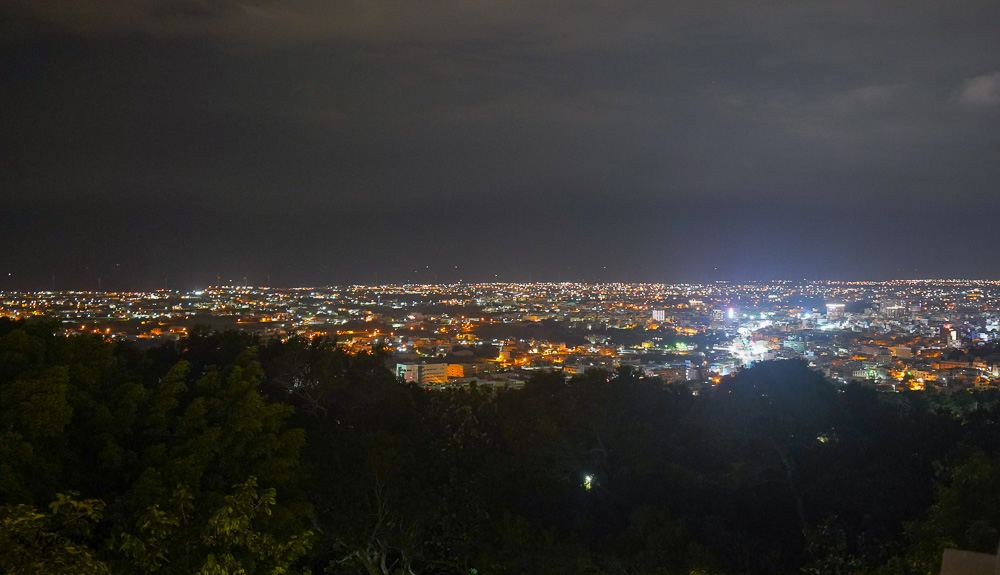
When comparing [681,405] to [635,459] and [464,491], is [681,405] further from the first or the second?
[464,491]

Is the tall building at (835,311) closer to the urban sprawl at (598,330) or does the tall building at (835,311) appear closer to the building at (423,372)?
the urban sprawl at (598,330)

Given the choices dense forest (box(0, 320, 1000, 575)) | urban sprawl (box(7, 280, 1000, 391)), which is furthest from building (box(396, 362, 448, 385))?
dense forest (box(0, 320, 1000, 575))

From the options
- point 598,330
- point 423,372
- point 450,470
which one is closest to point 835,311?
point 598,330

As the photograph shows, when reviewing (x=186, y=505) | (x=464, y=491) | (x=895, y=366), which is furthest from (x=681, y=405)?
(x=895, y=366)

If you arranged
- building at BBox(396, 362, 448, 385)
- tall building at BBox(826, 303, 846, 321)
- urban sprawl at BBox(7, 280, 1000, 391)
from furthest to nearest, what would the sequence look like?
tall building at BBox(826, 303, 846, 321)
urban sprawl at BBox(7, 280, 1000, 391)
building at BBox(396, 362, 448, 385)

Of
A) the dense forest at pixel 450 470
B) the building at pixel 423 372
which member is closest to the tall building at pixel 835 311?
the building at pixel 423 372

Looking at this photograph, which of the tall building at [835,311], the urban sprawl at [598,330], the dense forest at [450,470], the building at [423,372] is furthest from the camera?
the tall building at [835,311]

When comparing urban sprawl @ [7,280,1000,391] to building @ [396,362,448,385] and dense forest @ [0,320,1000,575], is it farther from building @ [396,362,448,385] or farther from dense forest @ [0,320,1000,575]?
dense forest @ [0,320,1000,575]
